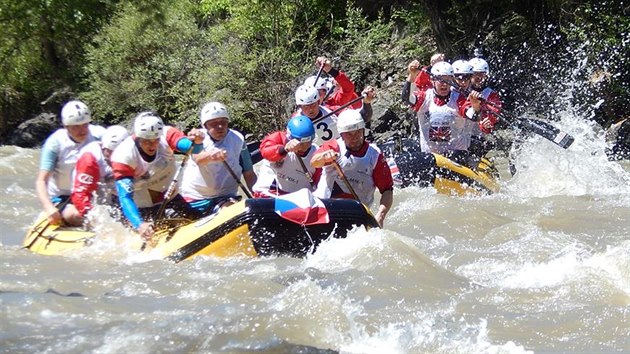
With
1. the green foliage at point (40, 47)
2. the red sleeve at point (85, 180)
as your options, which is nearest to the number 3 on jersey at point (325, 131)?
the red sleeve at point (85, 180)

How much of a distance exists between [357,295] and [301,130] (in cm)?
187

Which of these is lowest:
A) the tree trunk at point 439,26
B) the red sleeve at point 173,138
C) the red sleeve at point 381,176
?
the red sleeve at point 381,176

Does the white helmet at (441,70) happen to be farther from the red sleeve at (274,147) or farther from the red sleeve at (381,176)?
the red sleeve at (274,147)

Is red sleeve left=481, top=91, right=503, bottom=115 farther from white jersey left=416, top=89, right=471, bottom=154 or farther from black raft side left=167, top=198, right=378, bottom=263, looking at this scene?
black raft side left=167, top=198, right=378, bottom=263

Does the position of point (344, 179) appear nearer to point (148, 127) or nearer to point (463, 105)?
point (148, 127)

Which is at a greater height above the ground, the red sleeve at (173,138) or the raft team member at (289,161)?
the red sleeve at (173,138)

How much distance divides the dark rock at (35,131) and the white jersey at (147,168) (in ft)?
50.5

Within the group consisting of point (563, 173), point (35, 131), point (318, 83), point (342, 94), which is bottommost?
point (35, 131)

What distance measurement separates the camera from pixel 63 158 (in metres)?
8.40

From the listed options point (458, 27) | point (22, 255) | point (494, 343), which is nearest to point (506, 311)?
point (494, 343)

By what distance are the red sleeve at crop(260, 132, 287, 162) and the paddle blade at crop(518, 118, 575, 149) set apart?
461 centimetres

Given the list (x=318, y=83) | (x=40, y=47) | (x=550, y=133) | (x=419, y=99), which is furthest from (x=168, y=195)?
(x=40, y=47)

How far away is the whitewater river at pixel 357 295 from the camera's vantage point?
5234 millimetres

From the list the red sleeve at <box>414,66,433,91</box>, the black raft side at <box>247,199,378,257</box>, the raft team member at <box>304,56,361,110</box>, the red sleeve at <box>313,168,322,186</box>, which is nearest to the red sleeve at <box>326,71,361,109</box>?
the raft team member at <box>304,56,361,110</box>
